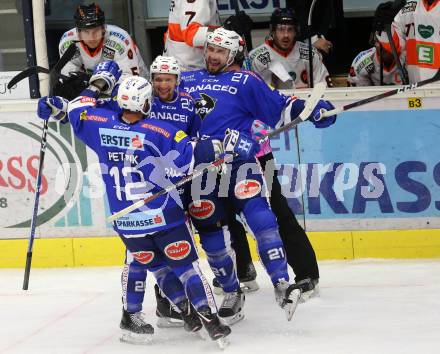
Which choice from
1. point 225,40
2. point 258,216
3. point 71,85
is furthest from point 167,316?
point 71,85

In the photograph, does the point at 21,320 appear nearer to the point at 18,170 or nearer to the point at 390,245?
the point at 18,170

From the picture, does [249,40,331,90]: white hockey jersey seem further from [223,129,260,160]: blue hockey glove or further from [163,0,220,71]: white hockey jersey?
[223,129,260,160]: blue hockey glove

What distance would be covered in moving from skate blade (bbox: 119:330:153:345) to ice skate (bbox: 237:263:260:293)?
105 centimetres

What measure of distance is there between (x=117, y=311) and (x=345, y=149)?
1.67 metres

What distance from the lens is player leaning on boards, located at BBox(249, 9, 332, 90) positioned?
21.4ft

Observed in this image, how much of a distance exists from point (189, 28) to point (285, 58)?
67cm

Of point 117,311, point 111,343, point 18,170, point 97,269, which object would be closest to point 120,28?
point 18,170

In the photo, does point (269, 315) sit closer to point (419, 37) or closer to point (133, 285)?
point (133, 285)

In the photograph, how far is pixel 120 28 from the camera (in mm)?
6824

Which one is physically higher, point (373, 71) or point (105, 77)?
point (105, 77)

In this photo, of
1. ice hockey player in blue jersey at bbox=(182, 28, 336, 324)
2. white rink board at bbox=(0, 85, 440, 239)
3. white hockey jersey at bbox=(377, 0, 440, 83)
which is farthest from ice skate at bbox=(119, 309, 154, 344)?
white hockey jersey at bbox=(377, 0, 440, 83)

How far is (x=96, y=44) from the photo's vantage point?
659cm

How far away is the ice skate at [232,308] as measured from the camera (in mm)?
5195

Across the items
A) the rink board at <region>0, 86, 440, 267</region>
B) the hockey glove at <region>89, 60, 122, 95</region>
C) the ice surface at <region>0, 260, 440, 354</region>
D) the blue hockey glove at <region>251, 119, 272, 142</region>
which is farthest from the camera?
the rink board at <region>0, 86, 440, 267</region>
